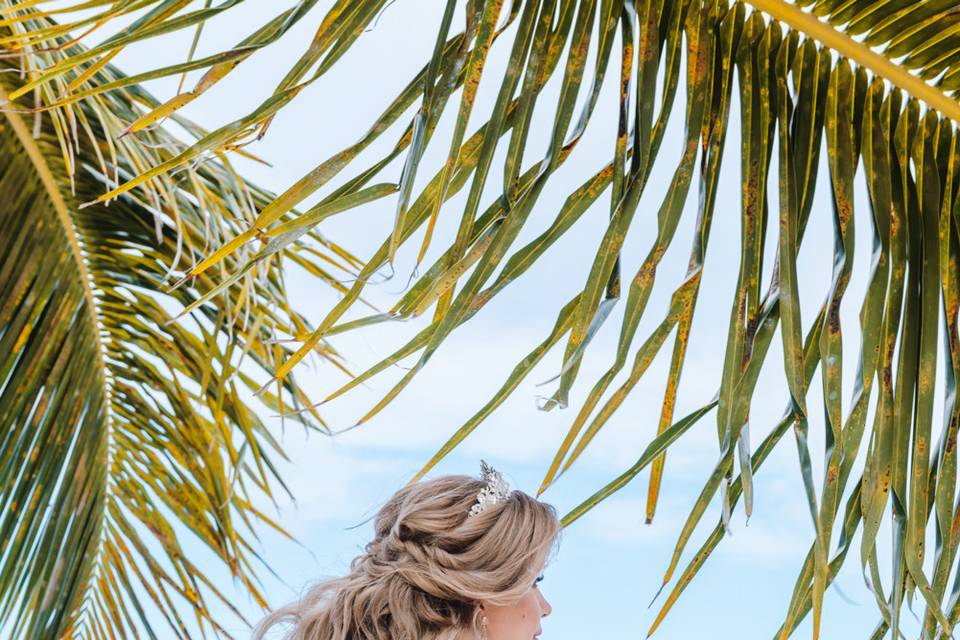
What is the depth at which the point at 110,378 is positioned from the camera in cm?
274

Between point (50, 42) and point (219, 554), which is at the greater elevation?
point (50, 42)

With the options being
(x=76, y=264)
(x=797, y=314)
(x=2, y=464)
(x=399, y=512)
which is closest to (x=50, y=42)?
(x=76, y=264)

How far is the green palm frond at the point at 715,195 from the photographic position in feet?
3.50

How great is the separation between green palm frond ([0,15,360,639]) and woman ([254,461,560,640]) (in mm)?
503

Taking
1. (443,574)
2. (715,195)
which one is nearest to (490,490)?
(443,574)

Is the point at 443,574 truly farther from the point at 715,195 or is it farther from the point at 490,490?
the point at 715,195

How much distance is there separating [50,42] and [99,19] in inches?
52.5

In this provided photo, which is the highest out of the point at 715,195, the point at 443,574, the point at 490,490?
the point at 715,195

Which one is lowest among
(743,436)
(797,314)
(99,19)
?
(743,436)

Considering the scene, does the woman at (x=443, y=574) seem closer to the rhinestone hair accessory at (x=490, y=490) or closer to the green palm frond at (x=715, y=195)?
the rhinestone hair accessory at (x=490, y=490)

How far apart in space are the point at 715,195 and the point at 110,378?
6.45ft

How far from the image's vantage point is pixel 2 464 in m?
2.33

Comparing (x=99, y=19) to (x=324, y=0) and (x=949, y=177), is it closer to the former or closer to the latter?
(x=324, y=0)

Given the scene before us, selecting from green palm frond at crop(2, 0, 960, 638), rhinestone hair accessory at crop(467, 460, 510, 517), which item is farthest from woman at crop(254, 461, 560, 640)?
green palm frond at crop(2, 0, 960, 638)
